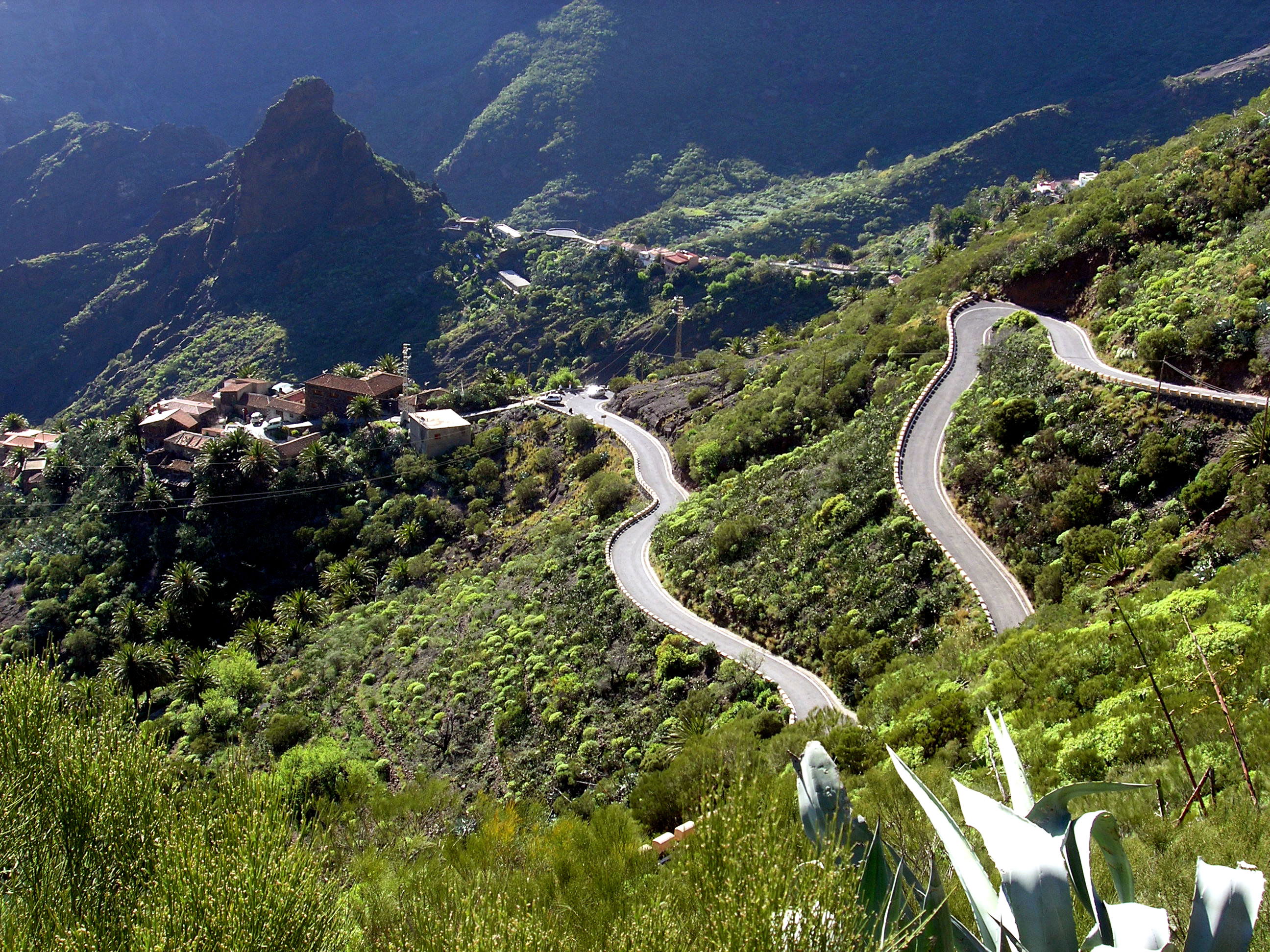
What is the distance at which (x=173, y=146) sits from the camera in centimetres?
13275

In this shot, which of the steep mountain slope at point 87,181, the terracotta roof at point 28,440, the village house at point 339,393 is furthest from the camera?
the steep mountain slope at point 87,181

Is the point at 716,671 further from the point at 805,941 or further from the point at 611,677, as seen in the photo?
the point at 805,941

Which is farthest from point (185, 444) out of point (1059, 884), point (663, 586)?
point (1059, 884)

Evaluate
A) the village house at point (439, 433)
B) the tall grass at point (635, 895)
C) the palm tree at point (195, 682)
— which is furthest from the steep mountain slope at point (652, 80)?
the tall grass at point (635, 895)

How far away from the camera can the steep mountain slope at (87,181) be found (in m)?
122

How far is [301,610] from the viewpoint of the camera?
38.4 meters

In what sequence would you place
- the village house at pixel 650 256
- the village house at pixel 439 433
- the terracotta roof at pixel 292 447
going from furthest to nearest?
the village house at pixel 650 256
the terracotta roof at pixel 292 447
the village house at pixel 439 433

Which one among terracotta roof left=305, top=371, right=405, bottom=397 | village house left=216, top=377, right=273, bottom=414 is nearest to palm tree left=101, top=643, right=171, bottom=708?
terracotta roof left=305, top=371, right=405, bottom=397

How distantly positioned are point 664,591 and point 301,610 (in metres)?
21.5

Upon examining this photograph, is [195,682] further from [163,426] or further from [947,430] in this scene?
[947,430]

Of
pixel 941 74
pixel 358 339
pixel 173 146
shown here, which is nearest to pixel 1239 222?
pixel 358 339

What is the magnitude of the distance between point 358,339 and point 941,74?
368 feet

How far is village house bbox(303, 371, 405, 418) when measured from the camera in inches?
2153

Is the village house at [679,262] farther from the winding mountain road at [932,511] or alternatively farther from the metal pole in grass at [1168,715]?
the metal pole in grass at [1168,715]
